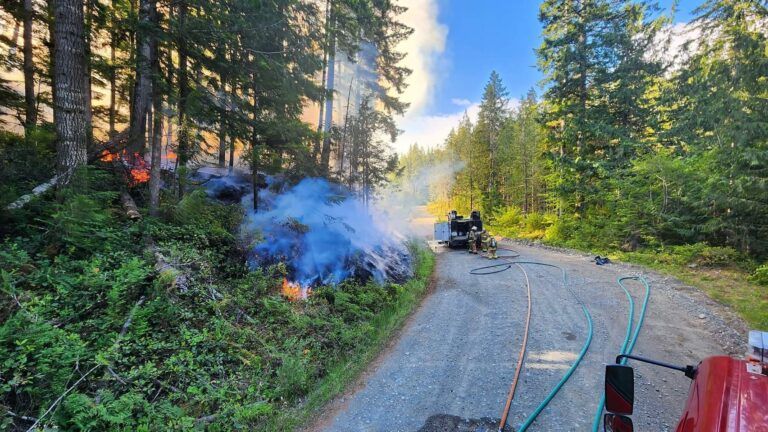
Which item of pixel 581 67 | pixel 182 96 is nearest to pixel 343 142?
pixel 182 96

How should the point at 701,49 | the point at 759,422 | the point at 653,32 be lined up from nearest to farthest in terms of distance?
the point at 759,422 < the point at 701,49 < the point at 653,32

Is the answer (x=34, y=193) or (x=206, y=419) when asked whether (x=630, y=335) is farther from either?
(x=34, y=193)

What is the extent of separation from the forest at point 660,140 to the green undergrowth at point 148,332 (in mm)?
9720

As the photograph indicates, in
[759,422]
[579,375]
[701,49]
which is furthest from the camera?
[701,49]

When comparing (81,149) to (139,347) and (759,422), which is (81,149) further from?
(759,422)

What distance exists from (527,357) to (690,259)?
1114 centimetres

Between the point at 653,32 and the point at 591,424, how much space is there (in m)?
21.7

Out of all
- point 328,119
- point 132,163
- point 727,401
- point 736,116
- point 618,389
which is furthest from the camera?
point 328,119

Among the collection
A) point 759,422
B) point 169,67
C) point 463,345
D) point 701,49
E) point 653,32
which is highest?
point 653,32

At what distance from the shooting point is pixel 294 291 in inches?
312

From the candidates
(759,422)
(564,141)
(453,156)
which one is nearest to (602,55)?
(564,141)

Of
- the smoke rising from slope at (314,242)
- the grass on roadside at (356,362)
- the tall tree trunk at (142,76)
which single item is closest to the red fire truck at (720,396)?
the grass on roadside at (356,362)

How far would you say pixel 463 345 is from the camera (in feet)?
20.7

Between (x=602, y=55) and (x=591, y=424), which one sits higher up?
(x=602, y=55)
